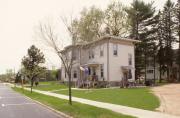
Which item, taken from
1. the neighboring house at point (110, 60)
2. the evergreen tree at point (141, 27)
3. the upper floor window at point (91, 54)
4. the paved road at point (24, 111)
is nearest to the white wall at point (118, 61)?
the neighboring house at point (110, 60)

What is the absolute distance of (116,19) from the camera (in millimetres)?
63812

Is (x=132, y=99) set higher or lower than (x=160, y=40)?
lower

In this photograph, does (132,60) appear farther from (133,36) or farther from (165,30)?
(165,30)

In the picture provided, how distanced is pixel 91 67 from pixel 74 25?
25.9m

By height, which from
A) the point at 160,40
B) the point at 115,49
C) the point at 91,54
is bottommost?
the point at 91,54

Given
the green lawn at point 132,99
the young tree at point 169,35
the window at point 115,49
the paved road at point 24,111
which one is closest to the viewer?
the paved road at point 24,111

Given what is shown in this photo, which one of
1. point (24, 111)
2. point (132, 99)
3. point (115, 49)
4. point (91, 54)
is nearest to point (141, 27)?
point (91, 54)

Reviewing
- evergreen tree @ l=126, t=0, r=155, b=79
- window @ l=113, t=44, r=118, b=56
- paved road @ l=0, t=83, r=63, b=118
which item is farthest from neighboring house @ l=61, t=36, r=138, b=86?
paved road @ l=0, t=83, r=63, b=118

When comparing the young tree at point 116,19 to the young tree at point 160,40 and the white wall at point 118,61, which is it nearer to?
the young tree at point 160,40

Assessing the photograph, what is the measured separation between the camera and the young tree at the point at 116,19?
6359cm

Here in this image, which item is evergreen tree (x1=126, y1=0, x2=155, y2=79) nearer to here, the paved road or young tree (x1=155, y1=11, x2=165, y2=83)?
young tree (x1=155, y1=11, x2=165, y2=83)

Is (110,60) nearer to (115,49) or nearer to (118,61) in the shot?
(118,61)

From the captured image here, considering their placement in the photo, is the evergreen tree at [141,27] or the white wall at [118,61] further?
the evergreen tree at [141,27]

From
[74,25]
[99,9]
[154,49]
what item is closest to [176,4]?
[154,49]
